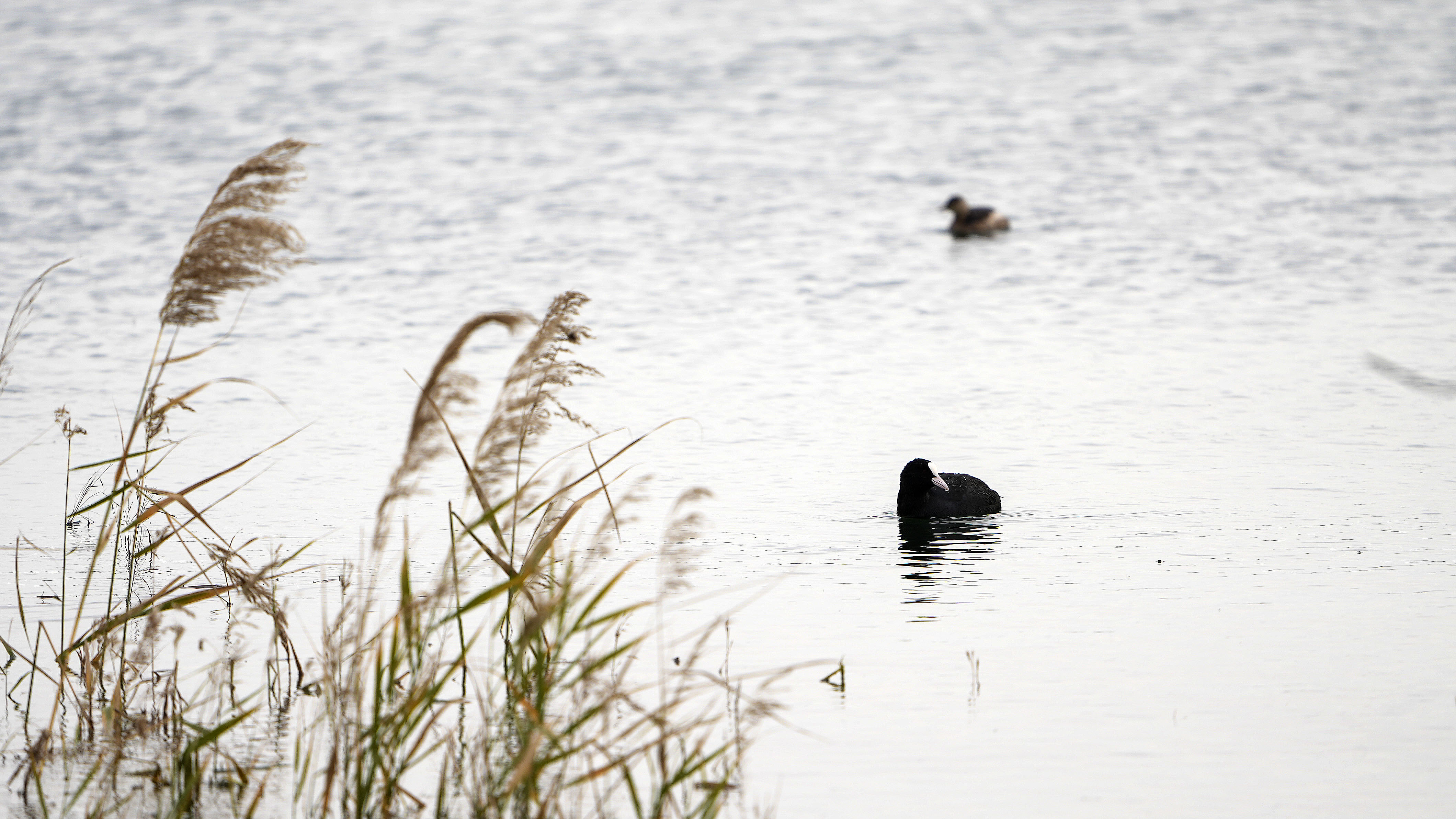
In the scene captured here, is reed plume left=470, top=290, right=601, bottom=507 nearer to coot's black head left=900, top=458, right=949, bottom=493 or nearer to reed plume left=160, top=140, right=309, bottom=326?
reed plume left=160, top=140, right=309, bottom=326

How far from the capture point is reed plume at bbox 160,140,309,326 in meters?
4.91

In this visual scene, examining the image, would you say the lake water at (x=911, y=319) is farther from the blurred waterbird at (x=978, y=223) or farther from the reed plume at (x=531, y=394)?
the reed plume at (x=531, y=394)

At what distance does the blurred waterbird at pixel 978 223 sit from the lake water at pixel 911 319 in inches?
18.6

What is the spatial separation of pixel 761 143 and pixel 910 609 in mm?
23366

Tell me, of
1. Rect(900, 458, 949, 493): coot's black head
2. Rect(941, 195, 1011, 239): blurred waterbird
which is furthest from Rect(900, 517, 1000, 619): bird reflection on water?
Rect(941, 195, 1011, 239): blurred waterbird

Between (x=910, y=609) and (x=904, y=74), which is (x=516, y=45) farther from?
(x=910, y=609)

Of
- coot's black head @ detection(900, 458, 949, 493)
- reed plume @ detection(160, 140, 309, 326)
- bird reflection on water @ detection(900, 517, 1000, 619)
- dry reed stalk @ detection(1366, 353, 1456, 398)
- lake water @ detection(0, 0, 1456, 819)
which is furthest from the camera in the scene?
coot's black head @ detection(900, 458, 949, 493)

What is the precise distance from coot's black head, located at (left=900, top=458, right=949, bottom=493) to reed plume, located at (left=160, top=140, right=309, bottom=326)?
5788 mm

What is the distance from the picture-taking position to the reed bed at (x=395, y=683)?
14.8 feet

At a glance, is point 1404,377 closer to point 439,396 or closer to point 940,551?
point 439,396

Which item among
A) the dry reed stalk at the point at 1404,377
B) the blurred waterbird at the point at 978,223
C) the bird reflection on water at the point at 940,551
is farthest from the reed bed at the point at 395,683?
the blurred waterbird at the point at 978,223

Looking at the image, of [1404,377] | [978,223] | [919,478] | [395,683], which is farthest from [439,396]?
[978,223]

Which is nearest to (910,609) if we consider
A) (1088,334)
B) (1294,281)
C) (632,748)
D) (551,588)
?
(632,748)

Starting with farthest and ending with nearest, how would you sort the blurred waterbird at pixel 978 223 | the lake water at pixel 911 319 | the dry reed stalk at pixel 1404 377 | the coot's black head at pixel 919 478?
the blurred waterbird at pixel 978 223 → the coot's black head at pixel 919 478 → the lake water at pixel 911 319 → the dry reed stalk at pixel 1404 377
